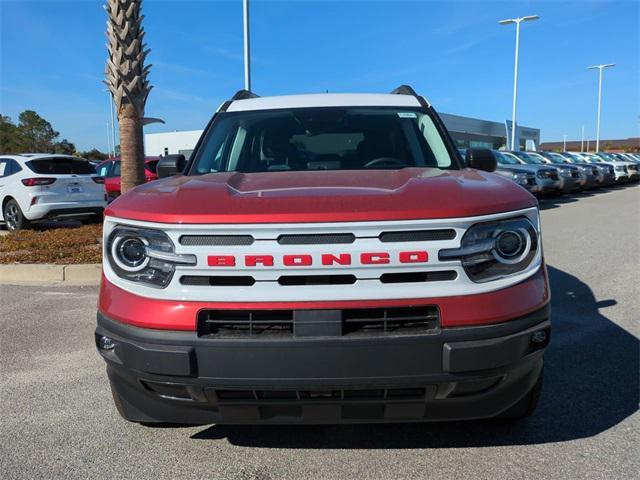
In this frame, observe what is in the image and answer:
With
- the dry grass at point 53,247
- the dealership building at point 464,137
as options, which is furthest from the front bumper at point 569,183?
the dealership building at point 464,137

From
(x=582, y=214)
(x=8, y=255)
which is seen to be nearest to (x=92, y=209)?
(x=8, y=255)

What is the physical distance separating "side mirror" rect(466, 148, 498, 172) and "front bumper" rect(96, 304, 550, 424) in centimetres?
152

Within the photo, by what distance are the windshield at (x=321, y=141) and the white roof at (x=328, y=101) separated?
3.1 inches

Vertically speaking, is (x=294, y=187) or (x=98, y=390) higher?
(x=294, y=187)

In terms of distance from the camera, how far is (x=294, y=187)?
2553 millimetres

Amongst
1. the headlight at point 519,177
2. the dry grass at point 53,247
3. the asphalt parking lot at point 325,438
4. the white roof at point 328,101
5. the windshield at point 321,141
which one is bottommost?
the asphalt parking lot at point 325,438

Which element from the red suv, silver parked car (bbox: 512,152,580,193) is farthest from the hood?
silver parked car (bbox: 512,152,580,193)

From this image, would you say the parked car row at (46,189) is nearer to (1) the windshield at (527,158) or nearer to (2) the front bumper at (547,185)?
(2) the front bumper at (547,185)

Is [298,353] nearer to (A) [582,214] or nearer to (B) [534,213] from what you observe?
(B) [534,213]

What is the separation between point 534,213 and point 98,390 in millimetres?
2885

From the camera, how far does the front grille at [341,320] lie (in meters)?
2.17

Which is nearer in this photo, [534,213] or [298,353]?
[298,353]

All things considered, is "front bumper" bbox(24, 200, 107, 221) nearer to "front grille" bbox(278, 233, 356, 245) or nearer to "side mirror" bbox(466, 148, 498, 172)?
"side mirror" bbox(466, 148, 498, 172)

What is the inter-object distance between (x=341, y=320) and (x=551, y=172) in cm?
1740
